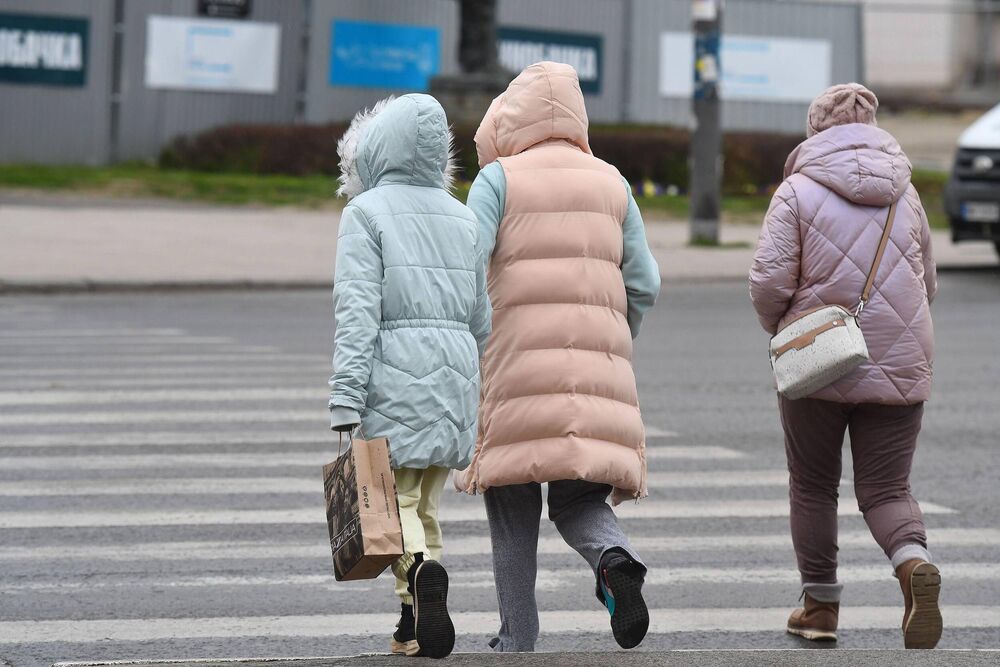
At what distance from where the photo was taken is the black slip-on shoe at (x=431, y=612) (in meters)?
4.45

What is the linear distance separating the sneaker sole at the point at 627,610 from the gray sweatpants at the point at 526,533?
0.16m

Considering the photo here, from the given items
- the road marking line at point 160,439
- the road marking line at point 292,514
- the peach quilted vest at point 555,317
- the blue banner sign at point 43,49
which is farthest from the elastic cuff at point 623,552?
the blue banner sign at point 43,49

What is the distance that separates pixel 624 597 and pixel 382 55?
84.1 ft

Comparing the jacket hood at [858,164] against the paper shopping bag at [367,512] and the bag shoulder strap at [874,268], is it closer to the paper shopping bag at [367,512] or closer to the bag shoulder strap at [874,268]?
the bag shoulder strap at [874,268]

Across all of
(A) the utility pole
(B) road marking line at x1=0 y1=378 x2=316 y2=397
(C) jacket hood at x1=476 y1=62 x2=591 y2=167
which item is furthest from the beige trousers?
(A) the utility pole

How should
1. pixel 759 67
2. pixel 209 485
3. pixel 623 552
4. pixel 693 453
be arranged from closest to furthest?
pixel 623 552 < pixel 209 485 < pixel 693 453 < pixel 759 67

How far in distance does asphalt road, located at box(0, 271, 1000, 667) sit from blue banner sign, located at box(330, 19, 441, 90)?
1735 cm

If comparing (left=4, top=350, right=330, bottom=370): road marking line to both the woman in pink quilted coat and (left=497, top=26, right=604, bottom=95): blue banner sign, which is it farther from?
(left=497, top=26, right=604, bottom=95): blue banner sign

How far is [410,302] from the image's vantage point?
15.4 ft

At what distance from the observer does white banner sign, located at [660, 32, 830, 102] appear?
32.9 metres

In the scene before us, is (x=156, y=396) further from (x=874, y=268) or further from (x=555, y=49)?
(x=555, y=49)

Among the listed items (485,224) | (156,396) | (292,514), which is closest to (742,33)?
(156,396)

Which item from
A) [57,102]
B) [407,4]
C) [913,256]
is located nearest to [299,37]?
[407,4]

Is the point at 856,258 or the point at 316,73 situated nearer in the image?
the point at 856,258
